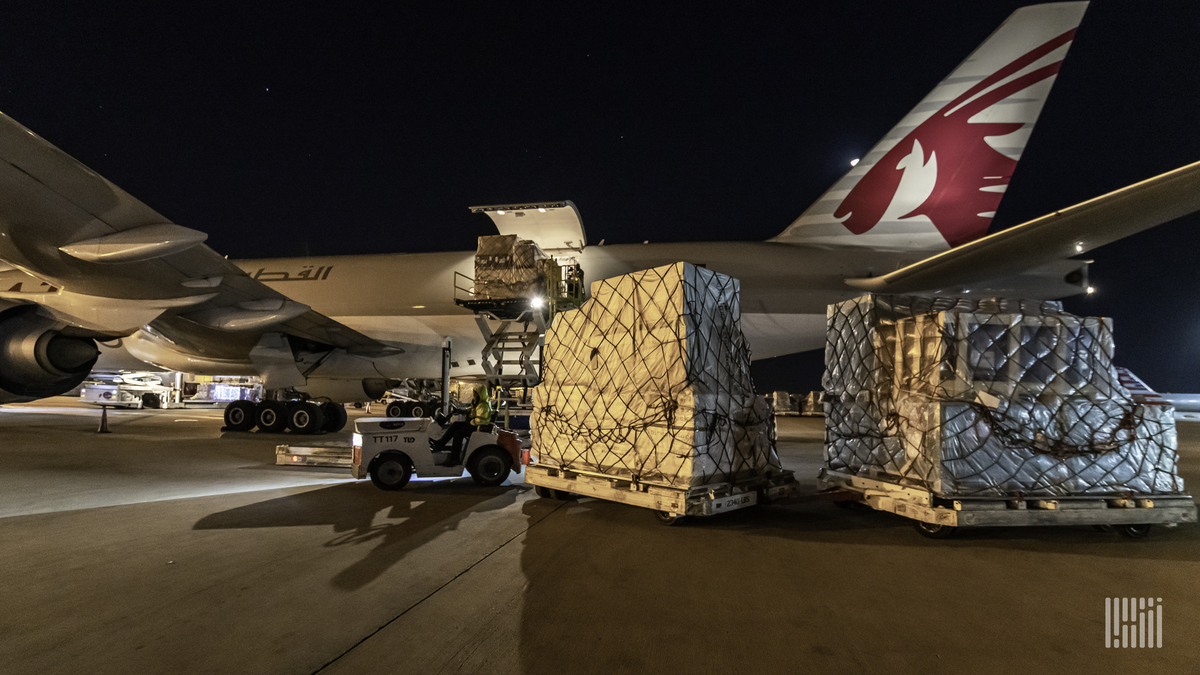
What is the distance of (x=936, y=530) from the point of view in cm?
546

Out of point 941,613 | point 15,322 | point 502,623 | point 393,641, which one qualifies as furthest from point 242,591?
point 15,322

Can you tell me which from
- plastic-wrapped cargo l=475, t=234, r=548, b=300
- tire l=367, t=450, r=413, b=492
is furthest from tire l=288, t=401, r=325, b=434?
tire l=367, t=450, r=413, b=492

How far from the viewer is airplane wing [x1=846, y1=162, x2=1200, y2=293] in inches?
230

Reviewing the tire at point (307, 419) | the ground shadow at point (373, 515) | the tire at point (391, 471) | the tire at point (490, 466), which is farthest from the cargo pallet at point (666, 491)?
the tire at point (307, 419)

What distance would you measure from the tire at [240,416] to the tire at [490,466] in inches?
415


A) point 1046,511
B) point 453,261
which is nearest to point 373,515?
point 1046,511

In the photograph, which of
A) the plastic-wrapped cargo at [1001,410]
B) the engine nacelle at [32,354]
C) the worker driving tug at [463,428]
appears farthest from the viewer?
the worker driving tug at [463,428]

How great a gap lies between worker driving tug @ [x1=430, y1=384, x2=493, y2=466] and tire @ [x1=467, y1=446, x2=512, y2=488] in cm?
25

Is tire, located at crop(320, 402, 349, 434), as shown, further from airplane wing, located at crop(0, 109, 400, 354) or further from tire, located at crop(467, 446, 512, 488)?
tire, located at crop(467, 446, 512, 488)

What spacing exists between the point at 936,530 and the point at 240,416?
16455mm

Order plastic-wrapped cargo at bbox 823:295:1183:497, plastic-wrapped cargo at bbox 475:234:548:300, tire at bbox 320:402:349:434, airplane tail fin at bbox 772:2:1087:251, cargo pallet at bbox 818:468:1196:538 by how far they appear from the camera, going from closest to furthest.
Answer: cargo pallet at bbox 818:468:1196:538 → plastic-wrapped cargo at bbox 823:295:1183:497 → airplane tail fin at bbox 772:2:1087:251 → plastic-wrapped cargo at bbox 475:234:548:300 → tire at bbox 320:402:349:434

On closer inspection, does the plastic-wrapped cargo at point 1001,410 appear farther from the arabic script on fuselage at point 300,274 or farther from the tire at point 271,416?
the arabic script on fuselage at point 300,274

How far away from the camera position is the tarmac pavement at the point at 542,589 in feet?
9.60

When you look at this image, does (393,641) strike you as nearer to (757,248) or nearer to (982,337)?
(982,337)
